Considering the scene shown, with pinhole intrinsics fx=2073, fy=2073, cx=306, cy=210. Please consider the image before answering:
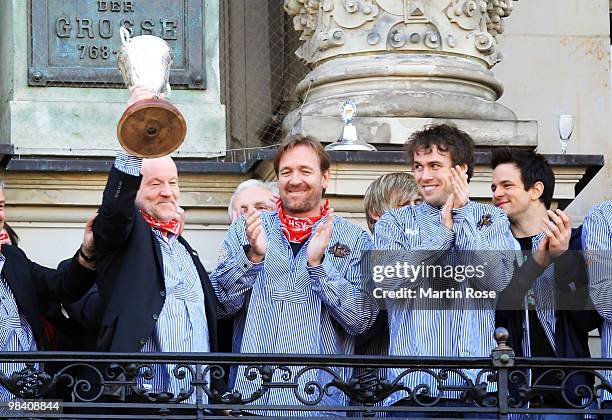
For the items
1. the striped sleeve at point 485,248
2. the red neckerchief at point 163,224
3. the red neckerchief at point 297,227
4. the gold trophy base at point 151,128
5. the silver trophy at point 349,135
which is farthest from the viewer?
the silver trophy at point 349,135

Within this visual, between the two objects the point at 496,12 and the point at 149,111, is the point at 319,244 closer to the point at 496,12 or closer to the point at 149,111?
the point at 149,111

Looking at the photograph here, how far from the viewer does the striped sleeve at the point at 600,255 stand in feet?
27.2

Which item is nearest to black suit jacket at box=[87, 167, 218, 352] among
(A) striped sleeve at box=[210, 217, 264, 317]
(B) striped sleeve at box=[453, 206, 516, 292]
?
(A) striped sleeve at box=[210, 217, 264, 317]

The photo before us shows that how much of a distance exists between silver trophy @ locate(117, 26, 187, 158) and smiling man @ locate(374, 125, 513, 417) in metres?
1.00

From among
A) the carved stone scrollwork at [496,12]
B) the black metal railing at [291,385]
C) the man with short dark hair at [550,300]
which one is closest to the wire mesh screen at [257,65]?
the carved stone scrollwork at [496,12]

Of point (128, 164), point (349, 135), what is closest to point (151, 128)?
point (128, 164)

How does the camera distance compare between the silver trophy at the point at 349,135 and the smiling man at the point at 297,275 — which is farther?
the silver trophy at the point at 349,135

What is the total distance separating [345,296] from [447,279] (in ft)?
1.34

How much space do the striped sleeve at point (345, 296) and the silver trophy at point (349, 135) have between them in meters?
2.35

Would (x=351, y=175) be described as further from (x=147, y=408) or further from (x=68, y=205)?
(x=147, y=408)

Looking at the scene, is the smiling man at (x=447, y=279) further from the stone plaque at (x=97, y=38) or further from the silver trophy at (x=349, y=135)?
the stone plaque at (x=97, y=38)

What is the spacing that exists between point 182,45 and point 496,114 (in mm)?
1725

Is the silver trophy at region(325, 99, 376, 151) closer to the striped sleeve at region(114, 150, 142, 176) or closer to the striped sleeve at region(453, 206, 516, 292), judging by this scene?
the striped sleeve at region(453, 206, 516, 292)

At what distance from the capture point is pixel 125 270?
8180 mm
